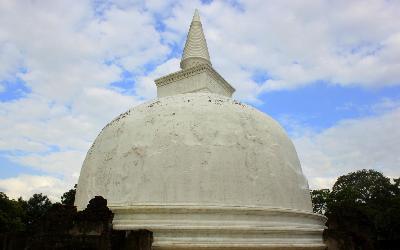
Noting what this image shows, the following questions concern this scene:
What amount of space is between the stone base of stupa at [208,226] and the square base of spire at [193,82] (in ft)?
27.8

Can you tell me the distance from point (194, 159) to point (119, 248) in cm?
329

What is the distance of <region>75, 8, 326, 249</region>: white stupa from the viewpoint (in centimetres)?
1118

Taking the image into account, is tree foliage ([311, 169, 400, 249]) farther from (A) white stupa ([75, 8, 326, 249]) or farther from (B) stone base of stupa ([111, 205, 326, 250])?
(B) stone base of stupa ([111, 205, 326, 250])

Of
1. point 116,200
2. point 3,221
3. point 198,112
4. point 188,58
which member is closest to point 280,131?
point 198,112

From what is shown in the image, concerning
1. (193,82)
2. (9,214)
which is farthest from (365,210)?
(9,214)

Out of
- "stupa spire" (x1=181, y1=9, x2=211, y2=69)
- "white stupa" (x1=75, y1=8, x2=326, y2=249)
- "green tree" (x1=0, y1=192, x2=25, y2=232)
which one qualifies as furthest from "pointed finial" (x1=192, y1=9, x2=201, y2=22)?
"green tree" (x1=0, y1=192, x2=25, y2=232)

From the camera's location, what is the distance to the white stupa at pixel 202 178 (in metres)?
11.2

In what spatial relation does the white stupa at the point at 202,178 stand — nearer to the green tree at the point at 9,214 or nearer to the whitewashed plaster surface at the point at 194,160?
the whitewashed plaster surface at the point at 194,160

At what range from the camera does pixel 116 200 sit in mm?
11898

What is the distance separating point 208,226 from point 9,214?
2974 cm

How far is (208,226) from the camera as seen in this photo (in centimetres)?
1098

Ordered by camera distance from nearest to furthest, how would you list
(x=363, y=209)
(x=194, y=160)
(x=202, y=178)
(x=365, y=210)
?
(x=202, y=178)
(x=194, y=160)
(x=363, y=209)
(x=365, y=210)

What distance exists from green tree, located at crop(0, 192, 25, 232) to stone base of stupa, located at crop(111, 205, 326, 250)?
83.3 feet

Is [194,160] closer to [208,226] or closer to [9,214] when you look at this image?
[208,226]
